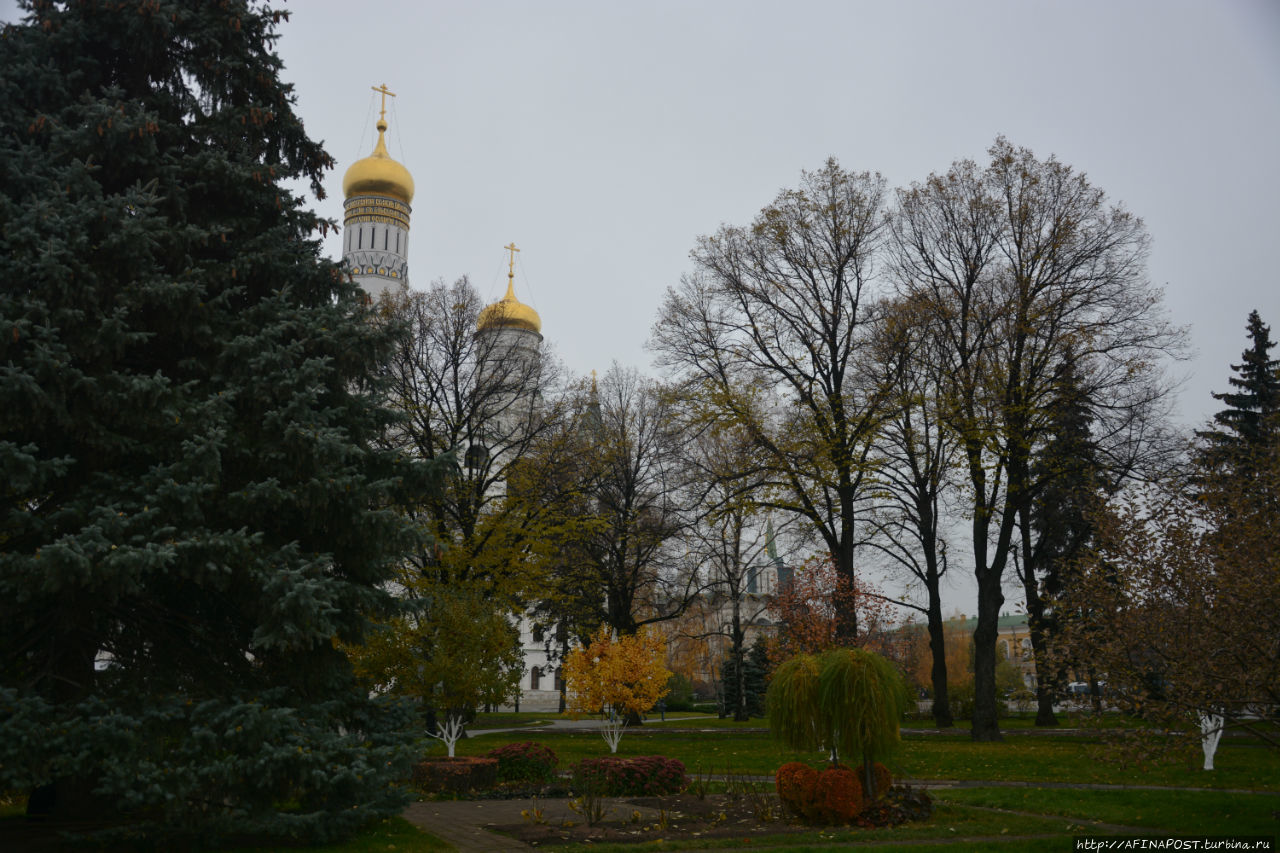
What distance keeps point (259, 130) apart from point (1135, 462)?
63.2ft

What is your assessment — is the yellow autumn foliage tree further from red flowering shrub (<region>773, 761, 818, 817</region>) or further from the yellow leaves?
red flowering shrub (<region>773, 761, 818, 817</region>)

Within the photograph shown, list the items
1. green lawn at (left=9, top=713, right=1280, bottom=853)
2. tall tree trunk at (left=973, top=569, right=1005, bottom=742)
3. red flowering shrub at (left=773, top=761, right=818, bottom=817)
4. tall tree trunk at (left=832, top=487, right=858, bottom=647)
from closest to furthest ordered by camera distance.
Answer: green lawn at (left=9, top=713, right=1280, bottom=853)
red flowering shrub at (left=773, top=761, right=818, bottom=817)
tall tree trunk at (left=973, top=569, right=1005, bottom=742)
tall tree trunk at (left=832, top=487, right=858, bottom=647)

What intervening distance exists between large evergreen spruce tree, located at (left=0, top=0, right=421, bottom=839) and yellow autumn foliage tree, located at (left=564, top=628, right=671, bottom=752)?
9997mm

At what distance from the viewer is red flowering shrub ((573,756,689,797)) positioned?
1357cm

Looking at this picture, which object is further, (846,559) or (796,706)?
(846,559)

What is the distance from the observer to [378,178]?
55.5 metres

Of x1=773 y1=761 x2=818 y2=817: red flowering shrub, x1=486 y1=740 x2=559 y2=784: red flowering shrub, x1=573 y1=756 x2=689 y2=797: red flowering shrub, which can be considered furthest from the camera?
x1=486 y1=740 x2=559 y2=784: red flowering shrub

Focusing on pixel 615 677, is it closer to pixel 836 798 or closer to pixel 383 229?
pixel 836 798

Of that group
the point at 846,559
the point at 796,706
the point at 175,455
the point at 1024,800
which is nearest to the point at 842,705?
the point at 796,706

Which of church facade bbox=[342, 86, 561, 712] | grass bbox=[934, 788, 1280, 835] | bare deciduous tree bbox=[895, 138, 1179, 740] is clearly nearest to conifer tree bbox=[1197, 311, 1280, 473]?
bare deciduous tree bbox=[895, 138, 1179, 740]

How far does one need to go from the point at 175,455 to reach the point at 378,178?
50.5 meters

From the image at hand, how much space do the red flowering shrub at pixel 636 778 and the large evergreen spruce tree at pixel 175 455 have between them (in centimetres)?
483

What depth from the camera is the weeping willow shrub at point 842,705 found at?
10602mm

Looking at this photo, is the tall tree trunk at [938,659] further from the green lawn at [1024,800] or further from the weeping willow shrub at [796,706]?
the weeping willow shrub at [796,706]
